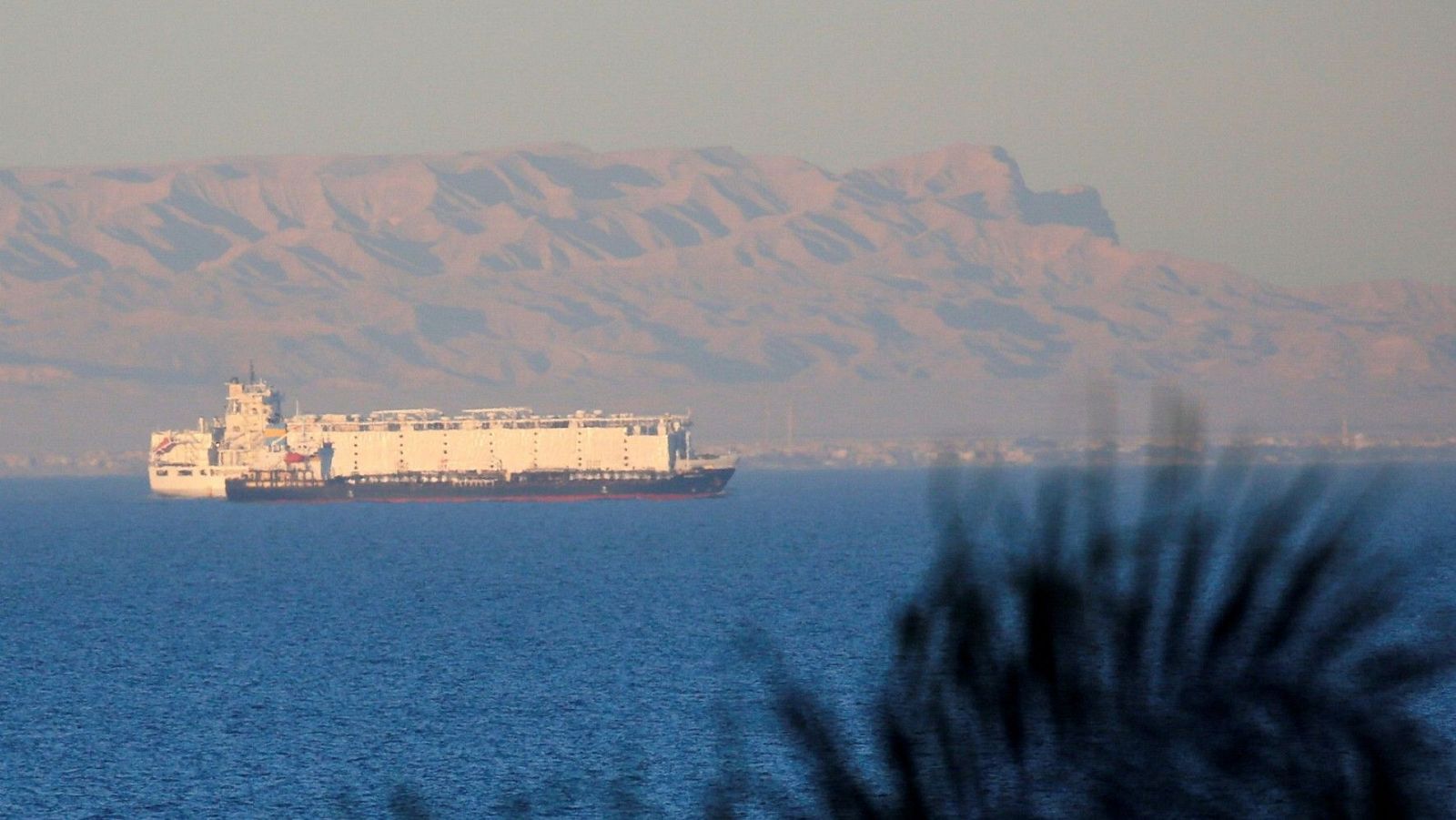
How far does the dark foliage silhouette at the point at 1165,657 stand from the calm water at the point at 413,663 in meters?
0.70

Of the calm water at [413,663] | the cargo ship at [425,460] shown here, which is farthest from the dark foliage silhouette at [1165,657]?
the cargo ship at [425,460]

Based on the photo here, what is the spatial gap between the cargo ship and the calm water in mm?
41393

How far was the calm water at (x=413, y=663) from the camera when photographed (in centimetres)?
3903

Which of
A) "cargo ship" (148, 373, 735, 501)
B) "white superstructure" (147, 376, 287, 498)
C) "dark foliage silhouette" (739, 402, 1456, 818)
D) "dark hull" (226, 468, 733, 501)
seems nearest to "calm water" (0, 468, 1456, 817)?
"dark foliage silhouette" (739, 402, 1456, 818)

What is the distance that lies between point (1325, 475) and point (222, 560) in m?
115

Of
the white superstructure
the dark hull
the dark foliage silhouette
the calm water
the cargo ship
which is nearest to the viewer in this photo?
the dark foliage silhouette

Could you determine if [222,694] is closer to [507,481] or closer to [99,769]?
[99,769]

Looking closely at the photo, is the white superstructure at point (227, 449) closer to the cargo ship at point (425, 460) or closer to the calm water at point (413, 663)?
the cargo ship at point (425, 460)

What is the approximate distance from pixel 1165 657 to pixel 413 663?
56.0 m

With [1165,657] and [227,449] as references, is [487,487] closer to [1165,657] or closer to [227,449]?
[227,449]

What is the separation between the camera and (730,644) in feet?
212

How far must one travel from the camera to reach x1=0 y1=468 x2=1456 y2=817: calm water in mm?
39031

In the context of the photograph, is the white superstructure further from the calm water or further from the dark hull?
the calm water

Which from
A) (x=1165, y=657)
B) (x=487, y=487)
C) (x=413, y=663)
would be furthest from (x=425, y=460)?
(x=1165, y=657)
